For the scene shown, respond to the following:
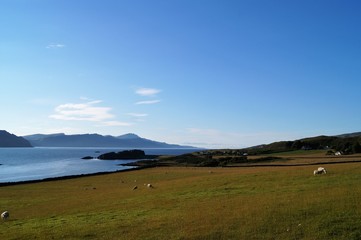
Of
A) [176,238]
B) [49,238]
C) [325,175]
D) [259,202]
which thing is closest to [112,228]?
[49,238]

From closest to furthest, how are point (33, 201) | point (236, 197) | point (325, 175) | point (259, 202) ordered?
point (259, 202)
point (236, 197)
point (325, 175)
point (33, 201)

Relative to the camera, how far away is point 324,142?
18450cm

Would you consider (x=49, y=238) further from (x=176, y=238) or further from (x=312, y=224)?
(x=312, y=224)

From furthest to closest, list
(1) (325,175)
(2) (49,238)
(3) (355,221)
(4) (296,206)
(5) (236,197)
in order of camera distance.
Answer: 1. (1) (325,175)
2. (5) (236,197)
3. (4) (296,206)
4. (2) (49,238)
5. (3) (355,221)

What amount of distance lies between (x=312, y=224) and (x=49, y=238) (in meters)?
12.9

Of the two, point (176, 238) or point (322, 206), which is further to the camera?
point (322, 206)

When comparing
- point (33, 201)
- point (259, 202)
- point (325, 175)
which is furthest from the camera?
point (33, 201)

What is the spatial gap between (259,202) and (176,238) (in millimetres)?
7833

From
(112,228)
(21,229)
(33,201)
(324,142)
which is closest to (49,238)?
(112,228)

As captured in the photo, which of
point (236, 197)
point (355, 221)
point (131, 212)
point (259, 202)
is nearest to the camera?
point (355, 221)

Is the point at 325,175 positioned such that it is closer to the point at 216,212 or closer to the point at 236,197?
the point at 236,197

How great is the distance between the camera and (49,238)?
19453 mm

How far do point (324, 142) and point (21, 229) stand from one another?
179490 mm

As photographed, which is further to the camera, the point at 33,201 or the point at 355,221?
the point at 33,201
